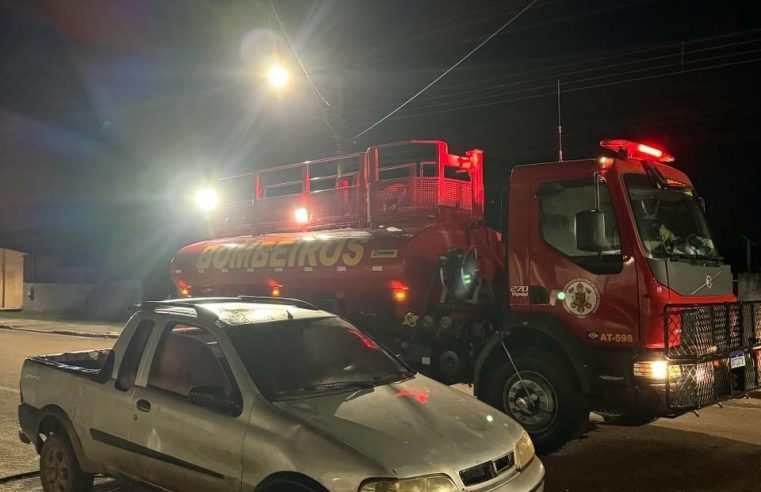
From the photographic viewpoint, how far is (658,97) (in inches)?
740

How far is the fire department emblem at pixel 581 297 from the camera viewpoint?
554cm

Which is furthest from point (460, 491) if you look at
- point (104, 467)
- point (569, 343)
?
point (569, 343)

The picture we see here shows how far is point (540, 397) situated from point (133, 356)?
12.1ft

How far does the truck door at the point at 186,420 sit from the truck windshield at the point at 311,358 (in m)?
0.19

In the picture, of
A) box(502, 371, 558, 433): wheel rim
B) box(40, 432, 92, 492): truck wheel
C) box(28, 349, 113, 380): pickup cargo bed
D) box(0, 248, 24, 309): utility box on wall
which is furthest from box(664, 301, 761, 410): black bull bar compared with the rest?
box(0, 248, 24, 309): utility box on wall

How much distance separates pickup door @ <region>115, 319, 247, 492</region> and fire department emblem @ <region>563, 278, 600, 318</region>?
3388 millimetres

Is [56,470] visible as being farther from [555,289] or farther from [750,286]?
[750,286]

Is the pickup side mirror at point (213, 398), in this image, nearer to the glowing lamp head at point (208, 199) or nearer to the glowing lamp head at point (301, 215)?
the glowing lamp head at point (301, 215)

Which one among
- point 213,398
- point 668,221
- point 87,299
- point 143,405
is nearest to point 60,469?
point 143,405

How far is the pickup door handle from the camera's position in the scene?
12.5 feet

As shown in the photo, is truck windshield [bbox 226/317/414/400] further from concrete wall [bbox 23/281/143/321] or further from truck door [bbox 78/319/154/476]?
concrete wall [bbox 23/281/143/321]

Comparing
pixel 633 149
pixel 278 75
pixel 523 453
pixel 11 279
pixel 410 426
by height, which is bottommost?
pixel 523 453

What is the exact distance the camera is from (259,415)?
128 inches

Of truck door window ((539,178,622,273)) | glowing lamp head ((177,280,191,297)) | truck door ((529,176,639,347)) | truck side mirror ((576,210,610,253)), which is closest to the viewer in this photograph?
truck side mirror ((576,210,610,253))
